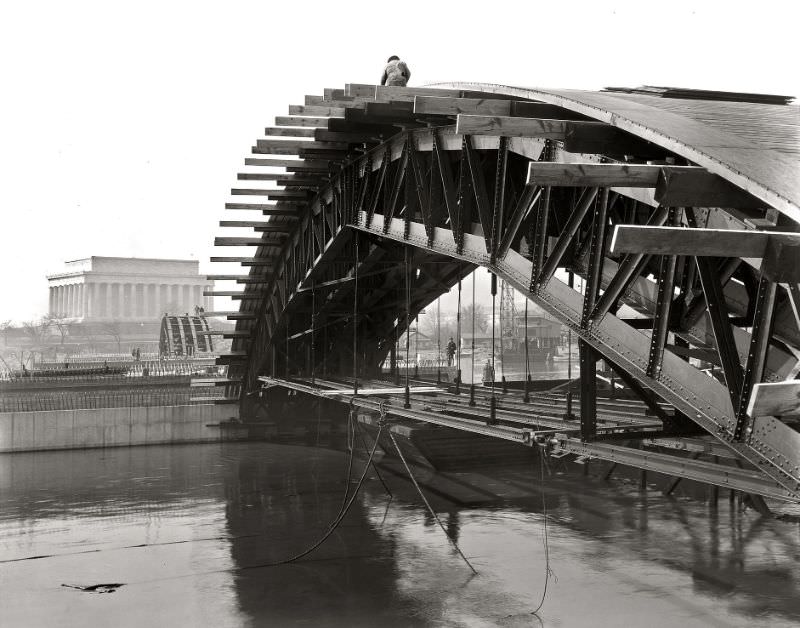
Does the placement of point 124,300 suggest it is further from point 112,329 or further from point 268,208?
point 268,208

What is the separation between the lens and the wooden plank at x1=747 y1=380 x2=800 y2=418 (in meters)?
6.44

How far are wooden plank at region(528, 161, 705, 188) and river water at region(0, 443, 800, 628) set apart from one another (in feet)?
26.3

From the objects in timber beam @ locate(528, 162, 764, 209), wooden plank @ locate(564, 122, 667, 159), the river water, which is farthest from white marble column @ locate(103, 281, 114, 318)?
timber beam @ locate(528, 162, 764, 209)

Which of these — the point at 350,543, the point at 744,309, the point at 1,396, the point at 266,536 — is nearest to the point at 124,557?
the point at 266,536

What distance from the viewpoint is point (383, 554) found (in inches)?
805

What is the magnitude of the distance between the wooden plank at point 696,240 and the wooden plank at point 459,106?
294 inches

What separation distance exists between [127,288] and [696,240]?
144066 millimetres

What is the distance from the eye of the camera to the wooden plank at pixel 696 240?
764cm

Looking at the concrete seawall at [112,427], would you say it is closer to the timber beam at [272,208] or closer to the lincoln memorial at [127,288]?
the timber beam at [272,208]

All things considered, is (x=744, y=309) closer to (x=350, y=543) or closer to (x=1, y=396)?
(x=350, y=543)

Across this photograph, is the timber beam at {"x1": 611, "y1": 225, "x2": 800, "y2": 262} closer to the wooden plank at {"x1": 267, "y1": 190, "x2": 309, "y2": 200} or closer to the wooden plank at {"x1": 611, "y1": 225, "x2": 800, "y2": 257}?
the wooden plank at {"x1": 611, "y1": 225, "x2": 800, "y2": 257}

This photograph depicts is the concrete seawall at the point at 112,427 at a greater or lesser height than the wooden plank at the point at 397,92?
lesser

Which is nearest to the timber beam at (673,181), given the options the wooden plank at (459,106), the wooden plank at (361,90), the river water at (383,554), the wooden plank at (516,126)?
the wooden plank at (516,126)

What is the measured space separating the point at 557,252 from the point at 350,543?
33.6ft
